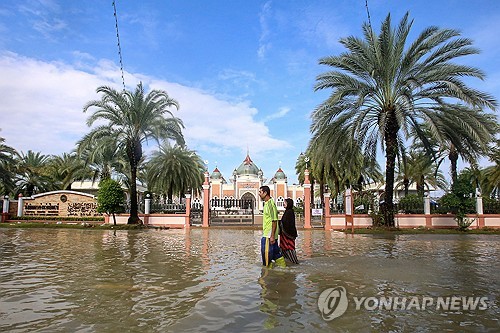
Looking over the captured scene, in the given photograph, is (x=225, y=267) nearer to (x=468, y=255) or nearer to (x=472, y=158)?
(x=468, y=255)

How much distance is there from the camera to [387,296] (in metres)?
5.55

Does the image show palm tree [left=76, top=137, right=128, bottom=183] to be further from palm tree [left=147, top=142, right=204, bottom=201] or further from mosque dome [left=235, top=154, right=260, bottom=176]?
mosque dome [left=235, top=154, right=260, bottom=176]

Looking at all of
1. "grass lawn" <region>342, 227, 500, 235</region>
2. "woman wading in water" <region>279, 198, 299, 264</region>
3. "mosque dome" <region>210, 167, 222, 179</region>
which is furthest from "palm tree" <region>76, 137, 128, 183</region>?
"mosque dome" <region>210, 167, 222, 179</region>

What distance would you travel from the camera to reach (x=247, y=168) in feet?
202

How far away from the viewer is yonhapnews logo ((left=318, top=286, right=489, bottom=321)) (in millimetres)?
4891

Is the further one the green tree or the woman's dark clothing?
the green tree

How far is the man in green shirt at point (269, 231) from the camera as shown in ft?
24.2

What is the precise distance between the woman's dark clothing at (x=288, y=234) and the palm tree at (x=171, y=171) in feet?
90.5

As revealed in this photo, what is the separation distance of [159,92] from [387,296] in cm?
2060

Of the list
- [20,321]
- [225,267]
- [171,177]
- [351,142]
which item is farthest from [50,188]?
[20,321]

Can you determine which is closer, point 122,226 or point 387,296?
point 387,296

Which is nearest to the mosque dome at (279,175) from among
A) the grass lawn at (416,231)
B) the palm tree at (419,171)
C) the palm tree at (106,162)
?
the palm tree at (419,171)

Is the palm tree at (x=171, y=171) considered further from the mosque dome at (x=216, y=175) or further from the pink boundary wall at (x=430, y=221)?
the mosque dome at (x=216, y=175)

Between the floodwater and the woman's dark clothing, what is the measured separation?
0.43m
